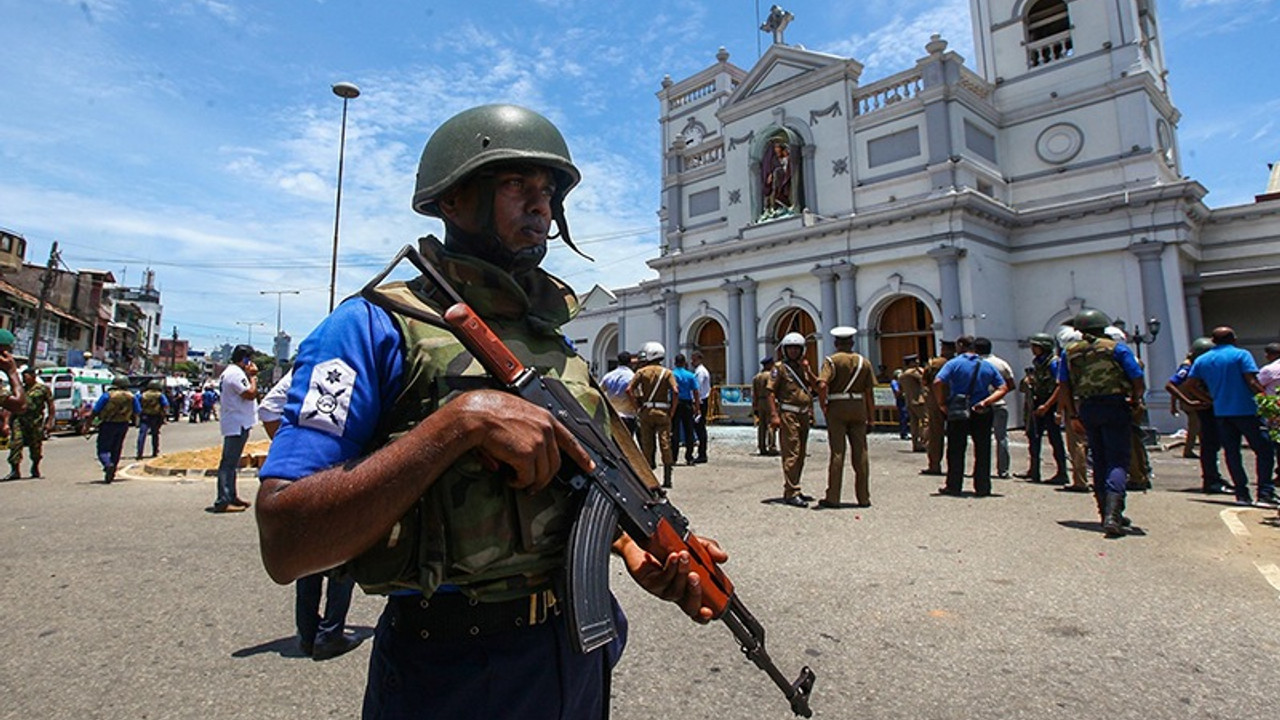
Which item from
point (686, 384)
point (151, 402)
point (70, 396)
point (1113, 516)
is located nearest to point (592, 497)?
point (1113, 516)

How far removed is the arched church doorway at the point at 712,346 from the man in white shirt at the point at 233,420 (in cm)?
1660

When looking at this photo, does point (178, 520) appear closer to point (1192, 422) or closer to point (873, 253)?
point (1192, 422)

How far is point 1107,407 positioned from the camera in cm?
530

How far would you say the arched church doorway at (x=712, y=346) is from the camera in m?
21.9

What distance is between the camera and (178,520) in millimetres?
5891

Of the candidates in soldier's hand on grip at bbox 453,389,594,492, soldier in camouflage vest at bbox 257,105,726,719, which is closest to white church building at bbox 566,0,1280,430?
soldier in camouflage vest at bbox 257,105,726,719

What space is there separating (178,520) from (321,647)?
13.4 ft

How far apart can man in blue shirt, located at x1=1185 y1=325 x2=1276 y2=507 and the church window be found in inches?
638

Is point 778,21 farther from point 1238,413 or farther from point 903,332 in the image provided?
point 1238,413

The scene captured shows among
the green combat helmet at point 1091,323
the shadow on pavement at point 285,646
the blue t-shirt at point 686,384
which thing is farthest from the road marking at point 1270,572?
the blue t-shirt at point 686,384

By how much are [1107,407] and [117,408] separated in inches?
449

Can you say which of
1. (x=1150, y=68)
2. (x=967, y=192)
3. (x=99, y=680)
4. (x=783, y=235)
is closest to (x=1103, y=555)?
(x=99, y=680)

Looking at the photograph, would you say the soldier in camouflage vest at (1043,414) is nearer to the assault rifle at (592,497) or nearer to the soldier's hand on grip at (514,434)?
the assault rifle at (592,497)

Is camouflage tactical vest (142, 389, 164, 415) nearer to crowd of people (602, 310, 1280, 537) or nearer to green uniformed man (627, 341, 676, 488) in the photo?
crowd of people (602, 310, 1280, 537)
